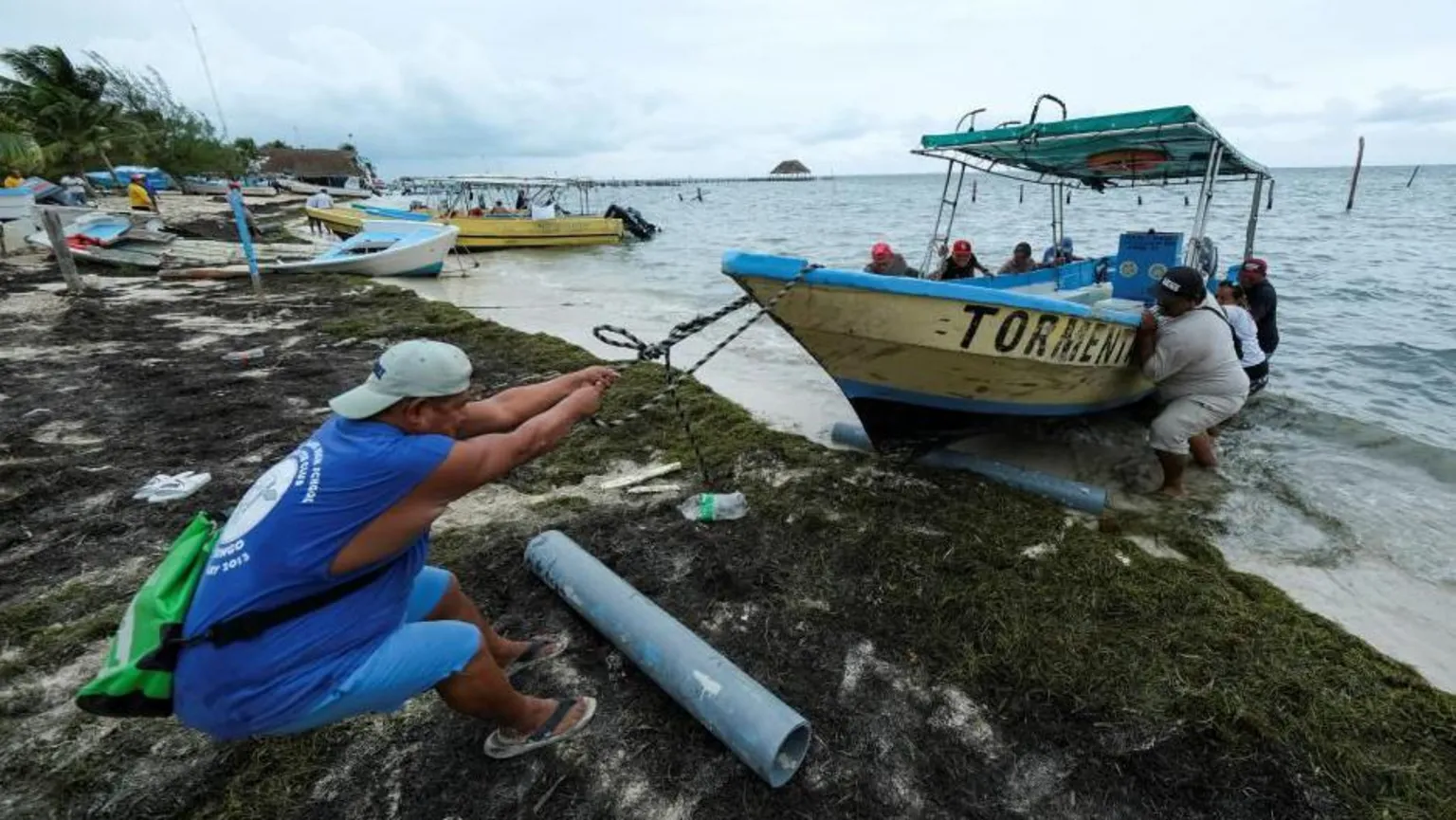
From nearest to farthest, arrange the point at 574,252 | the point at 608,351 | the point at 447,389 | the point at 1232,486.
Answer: the point at 447,389 < the point at 1232,486 < the point at 608,351 < the point at 574,252

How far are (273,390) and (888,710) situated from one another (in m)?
7.12

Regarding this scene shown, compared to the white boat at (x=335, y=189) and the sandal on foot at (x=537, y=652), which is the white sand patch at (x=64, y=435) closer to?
the sandal on foot at (x=537, y=652)

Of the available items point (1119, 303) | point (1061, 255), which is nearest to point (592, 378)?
point (1119, 303)

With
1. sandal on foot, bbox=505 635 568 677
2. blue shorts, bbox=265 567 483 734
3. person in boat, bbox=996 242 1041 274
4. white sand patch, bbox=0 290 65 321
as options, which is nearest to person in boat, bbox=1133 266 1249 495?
person in boat, bbox=996 242 1041 274

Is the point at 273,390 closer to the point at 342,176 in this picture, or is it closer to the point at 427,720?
the point at 427,720

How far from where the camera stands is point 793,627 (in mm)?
3666

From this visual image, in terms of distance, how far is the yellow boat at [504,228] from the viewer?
80.2ft

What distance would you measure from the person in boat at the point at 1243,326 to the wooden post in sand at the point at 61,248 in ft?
56.8

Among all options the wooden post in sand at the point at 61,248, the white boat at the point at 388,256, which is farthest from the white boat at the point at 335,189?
the wooden post in sand at the point at 61,248

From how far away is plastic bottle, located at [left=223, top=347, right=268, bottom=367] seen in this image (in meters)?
8.44

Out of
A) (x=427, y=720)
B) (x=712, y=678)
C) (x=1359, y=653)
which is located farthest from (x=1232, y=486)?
(x=427, y=720)

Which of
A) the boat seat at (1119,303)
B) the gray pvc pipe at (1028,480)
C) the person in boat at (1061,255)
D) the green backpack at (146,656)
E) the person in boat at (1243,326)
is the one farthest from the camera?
the person in boat at (1061,255)

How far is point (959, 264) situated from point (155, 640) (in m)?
8.66

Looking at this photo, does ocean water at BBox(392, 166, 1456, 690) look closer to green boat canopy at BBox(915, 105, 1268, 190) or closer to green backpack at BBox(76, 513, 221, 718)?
green boat canopy at BBox(915, 105, 1268, 190)
